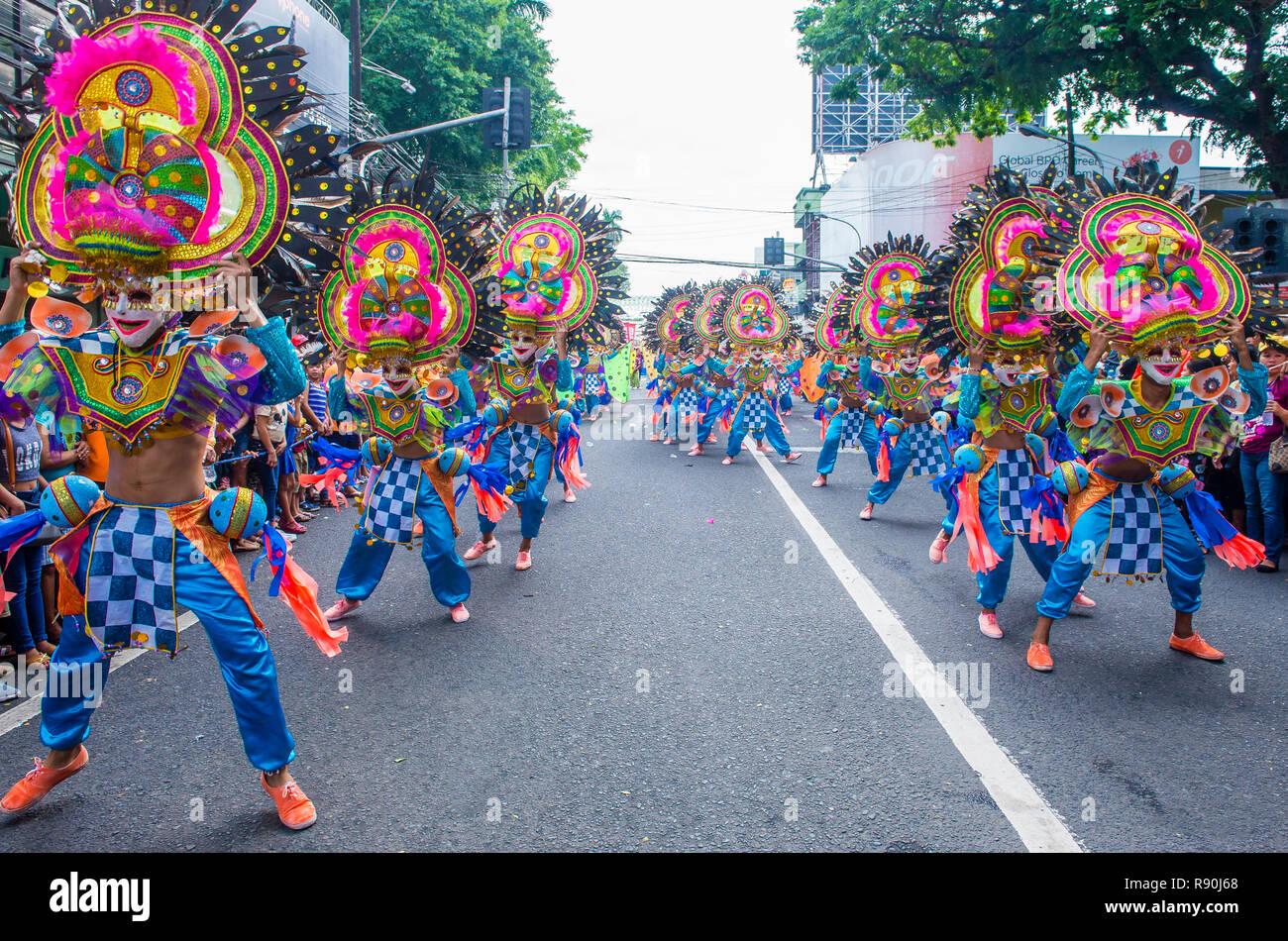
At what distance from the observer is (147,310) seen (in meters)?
3.18

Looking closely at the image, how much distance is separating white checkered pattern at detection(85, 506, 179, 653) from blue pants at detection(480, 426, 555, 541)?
12.4ft

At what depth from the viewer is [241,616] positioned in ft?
Result: 10.7

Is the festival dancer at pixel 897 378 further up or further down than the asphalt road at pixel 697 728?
further up

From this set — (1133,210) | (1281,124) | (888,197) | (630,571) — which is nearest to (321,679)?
(630,571)

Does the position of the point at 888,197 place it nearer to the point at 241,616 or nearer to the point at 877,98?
the point at 877,98

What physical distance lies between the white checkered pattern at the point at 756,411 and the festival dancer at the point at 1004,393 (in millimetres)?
8517

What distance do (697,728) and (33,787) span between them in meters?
2.45

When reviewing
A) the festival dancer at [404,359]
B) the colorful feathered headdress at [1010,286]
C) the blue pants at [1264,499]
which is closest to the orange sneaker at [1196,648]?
the colorful feathered headdress at [1010,286]

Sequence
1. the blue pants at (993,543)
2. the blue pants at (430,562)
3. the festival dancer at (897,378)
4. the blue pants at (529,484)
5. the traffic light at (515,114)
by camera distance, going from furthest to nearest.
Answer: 1. the traffic light at (515,114)
2. the festival dancer at (897,378)
3. the blue pants at (529,484)
4. the blue pants at (430,562)
5. the blue pants at (993,543)

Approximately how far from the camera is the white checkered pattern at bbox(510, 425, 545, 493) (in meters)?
7.25

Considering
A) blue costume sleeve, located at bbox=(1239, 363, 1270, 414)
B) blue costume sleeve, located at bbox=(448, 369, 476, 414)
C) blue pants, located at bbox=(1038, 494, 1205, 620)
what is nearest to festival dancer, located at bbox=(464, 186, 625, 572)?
blue costume sleeve, located at bbox=(448, 369, 476, 414)

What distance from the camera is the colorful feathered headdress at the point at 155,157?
3117 mm

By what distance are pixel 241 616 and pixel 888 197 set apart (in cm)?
4270

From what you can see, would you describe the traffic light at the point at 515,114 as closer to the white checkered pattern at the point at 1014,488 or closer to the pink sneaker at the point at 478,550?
the pink sneaker at the point at 478,550
